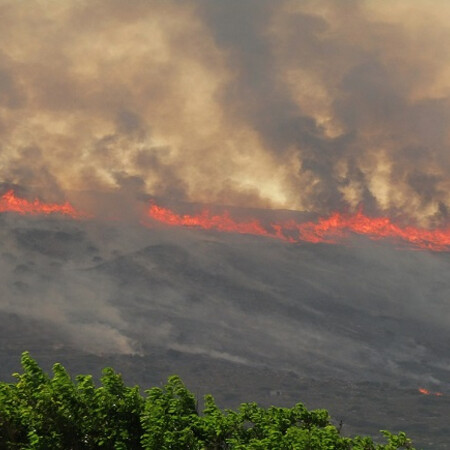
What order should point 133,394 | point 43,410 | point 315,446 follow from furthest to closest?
point 133,394 → point 43,410 → point 315,446

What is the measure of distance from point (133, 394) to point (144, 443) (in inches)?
188

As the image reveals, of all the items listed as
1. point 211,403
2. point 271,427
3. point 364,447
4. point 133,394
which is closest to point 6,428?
point 133,394

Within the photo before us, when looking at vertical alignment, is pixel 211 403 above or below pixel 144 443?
above

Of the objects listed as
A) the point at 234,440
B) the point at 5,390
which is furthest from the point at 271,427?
the point at 5,390

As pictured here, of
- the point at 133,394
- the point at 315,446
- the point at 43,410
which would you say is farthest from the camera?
the point at 133,394

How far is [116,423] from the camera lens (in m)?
48.2

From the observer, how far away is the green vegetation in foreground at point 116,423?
44906mm

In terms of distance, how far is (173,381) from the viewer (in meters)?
50.4

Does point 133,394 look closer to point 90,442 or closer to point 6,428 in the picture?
point 90,442

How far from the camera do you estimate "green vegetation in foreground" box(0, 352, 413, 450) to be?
4491 centimetres

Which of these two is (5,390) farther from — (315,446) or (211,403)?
(315,446)

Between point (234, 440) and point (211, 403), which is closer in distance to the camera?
point (234, 440)

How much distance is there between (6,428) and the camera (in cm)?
4675

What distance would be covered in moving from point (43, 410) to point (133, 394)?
6.14 m
